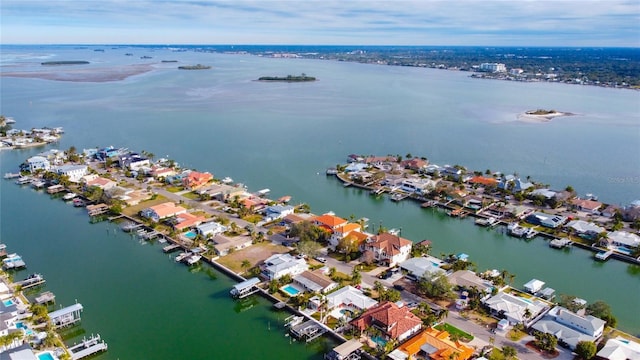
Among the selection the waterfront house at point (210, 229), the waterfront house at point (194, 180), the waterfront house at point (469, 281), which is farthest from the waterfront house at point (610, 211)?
the waterfront house at point (194, 180)

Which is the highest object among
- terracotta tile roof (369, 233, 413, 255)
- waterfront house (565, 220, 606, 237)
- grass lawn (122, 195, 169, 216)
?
terracotta tile roof (369, 233, 413, 255)

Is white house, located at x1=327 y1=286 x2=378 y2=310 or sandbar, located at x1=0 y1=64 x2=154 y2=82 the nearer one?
white house, located at x1=327 y1=286 x2=378 y2=310

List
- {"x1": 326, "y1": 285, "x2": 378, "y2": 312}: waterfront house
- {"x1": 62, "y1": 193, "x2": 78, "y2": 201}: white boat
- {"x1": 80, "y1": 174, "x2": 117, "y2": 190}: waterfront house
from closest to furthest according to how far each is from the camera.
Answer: {"x1": 326, "y1": 285, "x2": 378, "y2": 312}: waterfront house
{"x1": 62, "y1": 193, "x2": 78, "y2": 201}: white boat
{"x1": 80, "y1": 174, "x2": 117, "y2": 190}: waterfront house

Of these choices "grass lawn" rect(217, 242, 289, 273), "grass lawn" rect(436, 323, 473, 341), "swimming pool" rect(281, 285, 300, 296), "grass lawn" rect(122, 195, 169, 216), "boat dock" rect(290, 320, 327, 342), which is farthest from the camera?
"grass lawn" rect(122, 195, 169, 216)

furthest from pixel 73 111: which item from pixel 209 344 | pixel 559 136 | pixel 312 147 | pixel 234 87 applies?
pixel 559 136

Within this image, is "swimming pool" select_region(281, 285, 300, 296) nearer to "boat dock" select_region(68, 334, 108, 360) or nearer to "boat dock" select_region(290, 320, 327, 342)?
"boat dock" select_region(290, 320, 327, 342)

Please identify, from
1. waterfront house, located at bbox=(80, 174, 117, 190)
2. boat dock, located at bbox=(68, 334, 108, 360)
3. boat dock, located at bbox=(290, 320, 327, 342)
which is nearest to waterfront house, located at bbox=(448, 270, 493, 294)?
boat dock, located at bbox=(290, 320, 327, 342)

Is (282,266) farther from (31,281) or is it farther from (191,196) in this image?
(191,196)

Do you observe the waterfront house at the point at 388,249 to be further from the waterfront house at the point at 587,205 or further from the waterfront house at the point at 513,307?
the waterfront house at the point at 587,205

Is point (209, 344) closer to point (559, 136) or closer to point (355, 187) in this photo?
point (355, 187)
